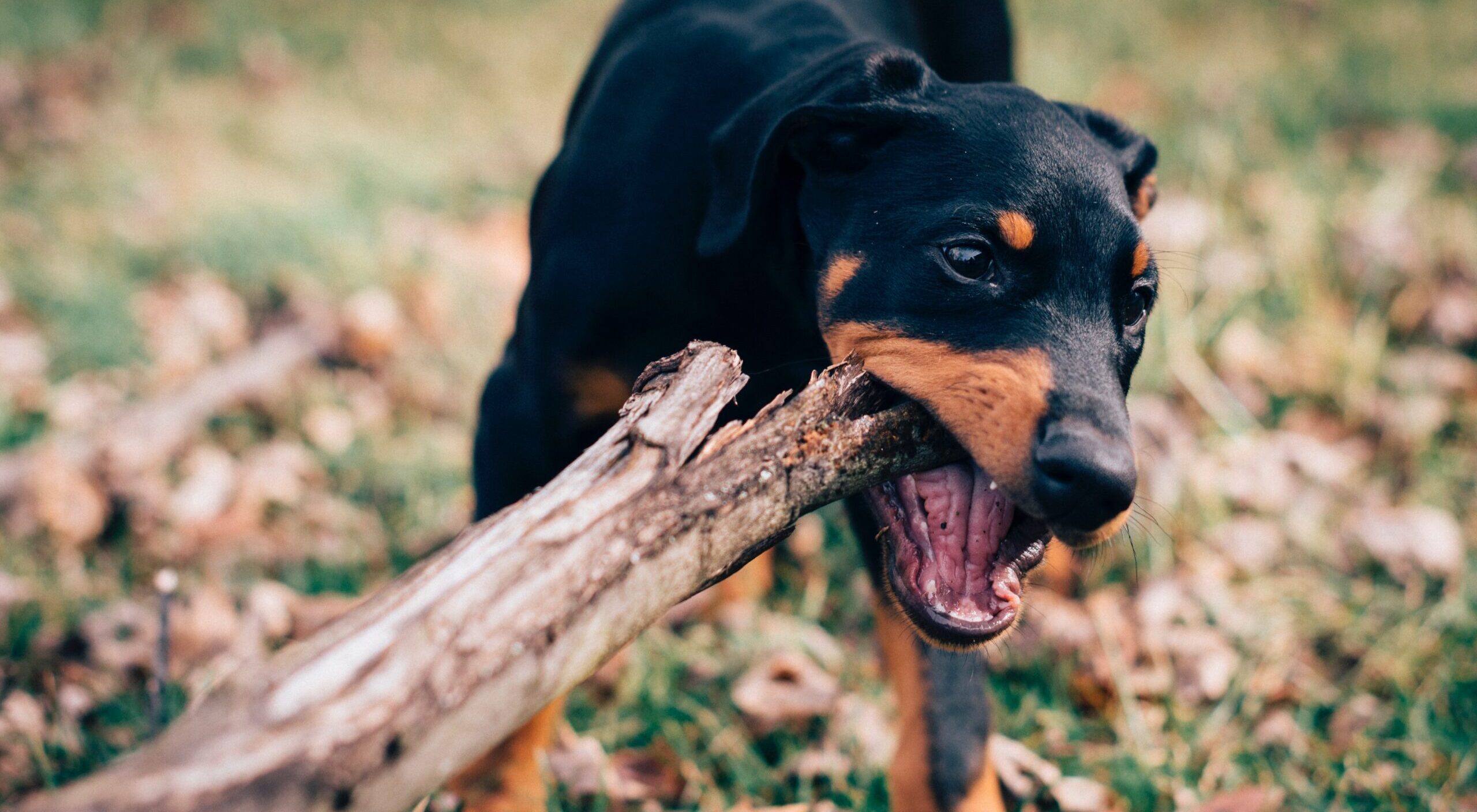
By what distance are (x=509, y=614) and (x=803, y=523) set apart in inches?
83.2

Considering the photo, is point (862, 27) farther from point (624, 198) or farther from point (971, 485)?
point (971, 485)

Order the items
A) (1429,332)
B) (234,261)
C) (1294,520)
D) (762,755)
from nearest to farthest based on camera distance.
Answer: (762,755), (1294,520), (1429,332), (234,261)

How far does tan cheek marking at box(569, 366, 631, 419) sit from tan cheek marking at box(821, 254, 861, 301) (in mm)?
484

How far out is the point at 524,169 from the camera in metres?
5.27

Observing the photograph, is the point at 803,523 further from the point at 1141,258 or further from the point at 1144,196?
the point at 1141,258

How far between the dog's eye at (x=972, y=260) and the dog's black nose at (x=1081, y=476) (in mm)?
377

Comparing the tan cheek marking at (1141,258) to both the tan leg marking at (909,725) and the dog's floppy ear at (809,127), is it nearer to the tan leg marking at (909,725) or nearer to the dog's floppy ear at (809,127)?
the dog's floppy ear at (809,127)

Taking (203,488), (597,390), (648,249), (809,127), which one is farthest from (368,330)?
(809,127)

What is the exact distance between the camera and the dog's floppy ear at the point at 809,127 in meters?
1.90

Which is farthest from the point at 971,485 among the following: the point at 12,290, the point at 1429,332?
the point at 12,290

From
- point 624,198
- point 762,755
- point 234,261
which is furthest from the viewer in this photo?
point 234,261

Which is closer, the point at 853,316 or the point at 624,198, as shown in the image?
the point at 853,316

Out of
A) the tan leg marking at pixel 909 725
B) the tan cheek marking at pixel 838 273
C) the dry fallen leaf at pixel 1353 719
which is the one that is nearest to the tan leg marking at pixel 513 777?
the tan leg marking at pixel 909 725

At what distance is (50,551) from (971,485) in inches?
96.1
